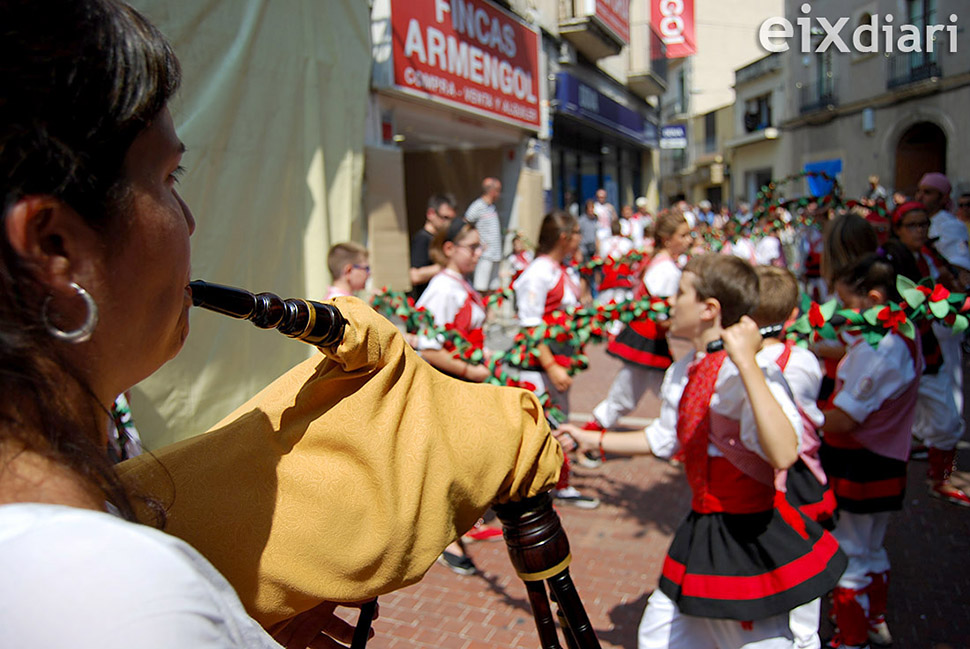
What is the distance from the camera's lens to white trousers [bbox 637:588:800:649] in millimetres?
2404

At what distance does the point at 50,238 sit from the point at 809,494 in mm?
2978

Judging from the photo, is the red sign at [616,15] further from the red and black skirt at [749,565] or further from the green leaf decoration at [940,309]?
the red and black skirt at [749,565]

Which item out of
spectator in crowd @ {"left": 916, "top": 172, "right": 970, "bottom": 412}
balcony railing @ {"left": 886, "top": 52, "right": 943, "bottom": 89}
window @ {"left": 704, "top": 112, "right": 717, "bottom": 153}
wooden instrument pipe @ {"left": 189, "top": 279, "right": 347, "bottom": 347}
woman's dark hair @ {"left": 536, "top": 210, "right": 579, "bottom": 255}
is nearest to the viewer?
wooden instrument pipe @ {"left": 189, "top": 279, "right": 347, "bottom": 347}

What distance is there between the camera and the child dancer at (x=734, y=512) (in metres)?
2.33

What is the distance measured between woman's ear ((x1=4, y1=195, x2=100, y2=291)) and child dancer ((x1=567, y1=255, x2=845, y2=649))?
6.67ft

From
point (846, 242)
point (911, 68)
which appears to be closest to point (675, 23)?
point (911, 68)

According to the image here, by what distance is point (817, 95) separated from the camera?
27.1 metres

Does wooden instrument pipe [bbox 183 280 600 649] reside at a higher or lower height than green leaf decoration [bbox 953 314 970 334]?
lower

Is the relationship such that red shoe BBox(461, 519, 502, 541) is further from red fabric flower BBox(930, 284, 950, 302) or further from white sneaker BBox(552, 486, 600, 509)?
red fabric flower BBox(930, 284, 950, 302)

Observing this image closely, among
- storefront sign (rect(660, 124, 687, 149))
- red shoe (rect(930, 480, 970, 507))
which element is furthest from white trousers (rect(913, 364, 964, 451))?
storefront sign (rect(660, 124, 687, 149))

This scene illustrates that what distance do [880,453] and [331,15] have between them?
5515 mm

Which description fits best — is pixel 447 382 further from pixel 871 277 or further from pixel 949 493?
pixel 949 493

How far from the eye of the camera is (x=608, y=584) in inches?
144

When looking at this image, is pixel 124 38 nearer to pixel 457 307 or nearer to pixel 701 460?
pixel 701 460
